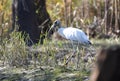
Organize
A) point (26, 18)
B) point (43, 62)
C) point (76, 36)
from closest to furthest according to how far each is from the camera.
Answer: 1. point (43, 62)
2. point (76, 36)
3. point (26, 18)

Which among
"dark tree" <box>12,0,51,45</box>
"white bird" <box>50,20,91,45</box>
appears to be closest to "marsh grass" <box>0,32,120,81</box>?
"white bird" <box>50,20,91,45</box>

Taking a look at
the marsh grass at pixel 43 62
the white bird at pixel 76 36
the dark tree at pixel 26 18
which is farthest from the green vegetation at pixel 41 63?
the dark tree at pixel 26 18

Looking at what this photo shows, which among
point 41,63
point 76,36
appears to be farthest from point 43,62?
point 76,36

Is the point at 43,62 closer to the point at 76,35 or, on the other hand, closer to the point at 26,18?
the point at 76,35

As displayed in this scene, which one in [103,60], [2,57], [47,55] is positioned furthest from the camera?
[2,57]

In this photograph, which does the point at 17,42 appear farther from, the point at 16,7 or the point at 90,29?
the point at 90,29

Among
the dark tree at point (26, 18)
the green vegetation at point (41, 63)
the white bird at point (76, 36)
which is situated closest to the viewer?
the green vegetation at point (41, 63)

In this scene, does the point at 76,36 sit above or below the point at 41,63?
above

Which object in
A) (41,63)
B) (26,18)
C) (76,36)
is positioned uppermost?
(26,18)

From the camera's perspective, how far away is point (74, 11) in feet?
59.3

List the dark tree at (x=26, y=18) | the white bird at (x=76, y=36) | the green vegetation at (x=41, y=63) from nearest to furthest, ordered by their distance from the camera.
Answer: the green vegetation at (x=41, y=63)
the white bird at (x=76, y=36)
the dark tree at (x=26, y=18)

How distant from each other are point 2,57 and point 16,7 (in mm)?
3607

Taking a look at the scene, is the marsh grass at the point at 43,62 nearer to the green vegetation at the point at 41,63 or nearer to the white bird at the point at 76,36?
the green vegetation at the point at 41,63

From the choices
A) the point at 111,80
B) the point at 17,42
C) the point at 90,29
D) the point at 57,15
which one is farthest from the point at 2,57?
the point at 57,15
